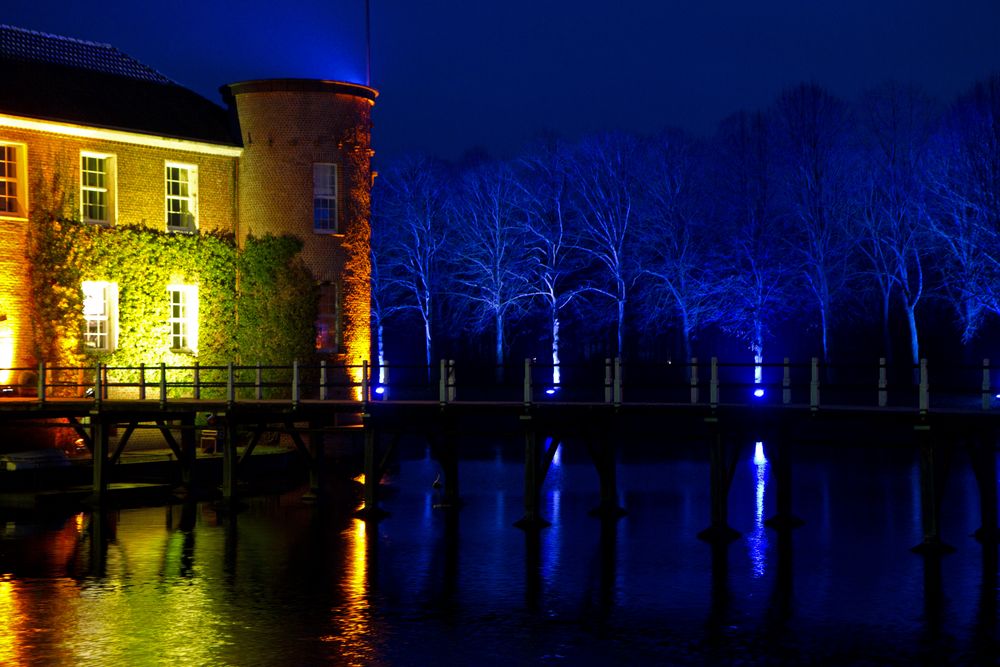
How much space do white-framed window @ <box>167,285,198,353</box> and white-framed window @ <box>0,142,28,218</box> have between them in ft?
16.1

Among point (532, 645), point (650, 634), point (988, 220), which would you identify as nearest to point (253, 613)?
point (532, 645)

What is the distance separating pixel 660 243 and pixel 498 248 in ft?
25.0

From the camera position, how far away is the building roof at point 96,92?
36938 millimetres

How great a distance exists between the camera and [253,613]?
19875 millimetres

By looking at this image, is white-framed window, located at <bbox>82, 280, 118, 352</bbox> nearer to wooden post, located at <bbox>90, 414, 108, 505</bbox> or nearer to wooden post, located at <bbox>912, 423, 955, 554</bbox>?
wooden post, located at <bbox>90, 414, 108, 505</bbox>

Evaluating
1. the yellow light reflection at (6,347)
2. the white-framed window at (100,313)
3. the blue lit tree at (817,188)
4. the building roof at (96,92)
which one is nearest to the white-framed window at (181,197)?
the building roof at (96,92)

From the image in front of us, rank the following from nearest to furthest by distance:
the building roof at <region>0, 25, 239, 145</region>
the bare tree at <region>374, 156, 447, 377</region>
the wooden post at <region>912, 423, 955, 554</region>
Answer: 1. the wooden post at <region>912, 423, 955, 554</region>
2. the building roof at <region>0, 25, 239, 145</region>
3. the bare tree at <region>374, 156, 447, 377</region>

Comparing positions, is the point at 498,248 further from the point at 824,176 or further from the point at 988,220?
the point at 988,220

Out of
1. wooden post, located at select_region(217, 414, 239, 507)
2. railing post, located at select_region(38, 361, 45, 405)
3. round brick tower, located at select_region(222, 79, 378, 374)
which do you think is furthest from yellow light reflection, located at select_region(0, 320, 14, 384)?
round brick tower, located at select_region(222, 79, 378, 374)

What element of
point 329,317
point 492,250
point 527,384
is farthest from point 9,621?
point 492,250

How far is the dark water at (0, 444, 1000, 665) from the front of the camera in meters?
17.7

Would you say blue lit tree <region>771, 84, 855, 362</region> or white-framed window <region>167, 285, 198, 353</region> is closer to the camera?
white-framed window <region>167, 285, 198, 353</region>

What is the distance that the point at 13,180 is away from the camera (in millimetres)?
36219

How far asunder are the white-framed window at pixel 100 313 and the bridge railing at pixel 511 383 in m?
0.81
